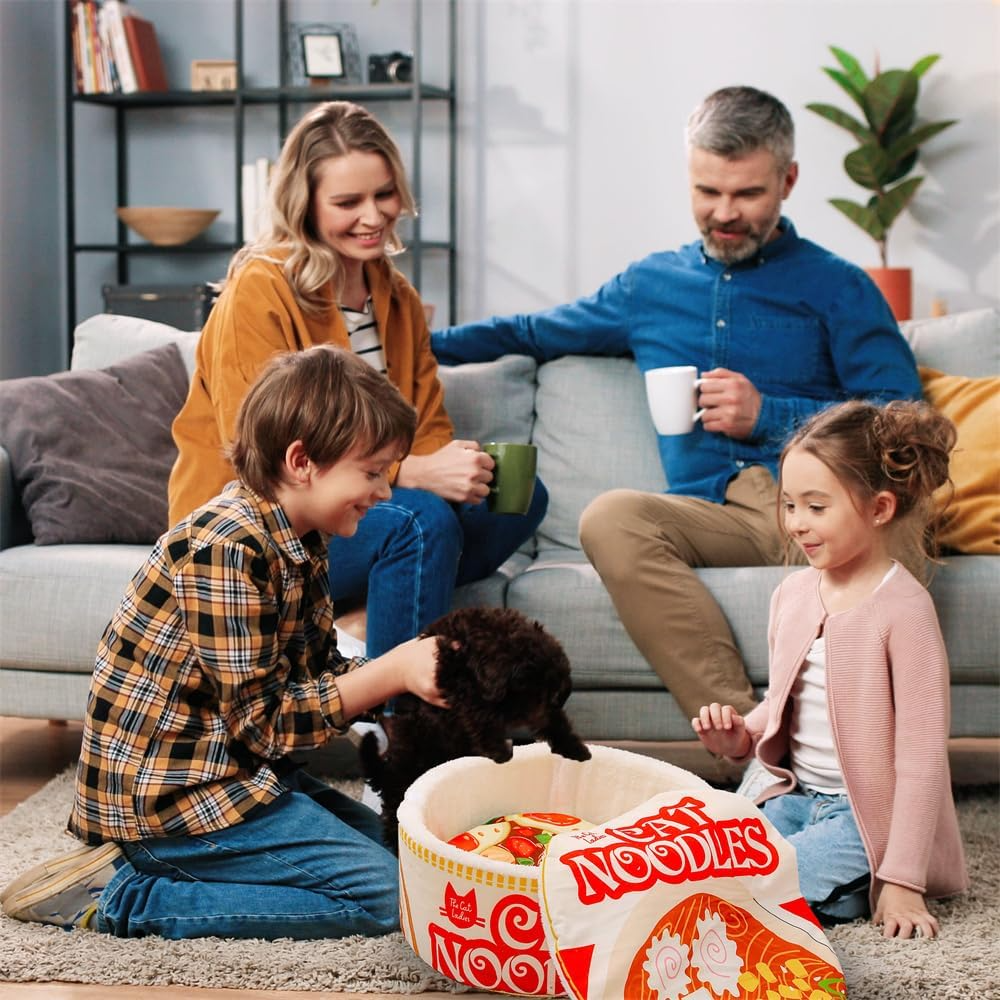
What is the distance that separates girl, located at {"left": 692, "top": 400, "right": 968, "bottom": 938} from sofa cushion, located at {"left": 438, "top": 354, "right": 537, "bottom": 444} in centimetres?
116

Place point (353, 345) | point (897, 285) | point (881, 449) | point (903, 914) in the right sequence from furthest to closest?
point (897, 285) → point (353, 345) → point (881, 449) → point (903, 914)

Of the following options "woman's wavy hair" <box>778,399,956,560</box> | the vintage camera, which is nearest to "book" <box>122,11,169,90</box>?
the vintage camera

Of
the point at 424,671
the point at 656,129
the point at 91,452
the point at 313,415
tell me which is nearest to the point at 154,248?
the point at 656,129

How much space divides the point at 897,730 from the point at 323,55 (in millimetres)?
3817

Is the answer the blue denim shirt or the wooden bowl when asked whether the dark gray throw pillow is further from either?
the wooden bowl

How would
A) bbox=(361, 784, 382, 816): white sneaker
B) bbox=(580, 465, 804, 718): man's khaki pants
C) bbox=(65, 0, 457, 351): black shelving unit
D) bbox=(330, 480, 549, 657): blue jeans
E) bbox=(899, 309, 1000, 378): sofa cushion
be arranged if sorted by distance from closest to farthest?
bbox=(361, 784, 382, 816): white sneaker < bbox=(330, 480, 549, 657): blue jeans < bbox=(580, 465, 804, 718): man's khaki pants < bbox=(899, 309, 1000, 378): sofa cushion < bbox=(65, 0, 457, 351): black shelving unit

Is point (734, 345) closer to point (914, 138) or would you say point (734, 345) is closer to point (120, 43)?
point (914, 138)

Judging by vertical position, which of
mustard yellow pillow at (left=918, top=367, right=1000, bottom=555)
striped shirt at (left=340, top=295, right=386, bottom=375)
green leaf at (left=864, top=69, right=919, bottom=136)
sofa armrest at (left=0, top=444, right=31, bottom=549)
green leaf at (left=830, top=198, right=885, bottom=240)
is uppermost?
green leaf at (left=864, top=69, right=919, bottom=136)

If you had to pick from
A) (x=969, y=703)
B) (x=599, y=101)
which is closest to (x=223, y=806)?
(x=969, y=703)

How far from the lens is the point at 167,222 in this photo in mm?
5012

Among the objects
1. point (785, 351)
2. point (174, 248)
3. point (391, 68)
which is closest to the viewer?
point (785, 351)

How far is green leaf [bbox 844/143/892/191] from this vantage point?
14.5 ft

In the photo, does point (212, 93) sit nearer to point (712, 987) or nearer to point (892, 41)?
point (892, 41)

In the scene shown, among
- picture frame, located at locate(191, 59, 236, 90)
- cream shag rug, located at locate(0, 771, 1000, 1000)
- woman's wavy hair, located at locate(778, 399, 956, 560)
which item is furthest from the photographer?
picture frame, located at locate(191, 59, 236, 90)
